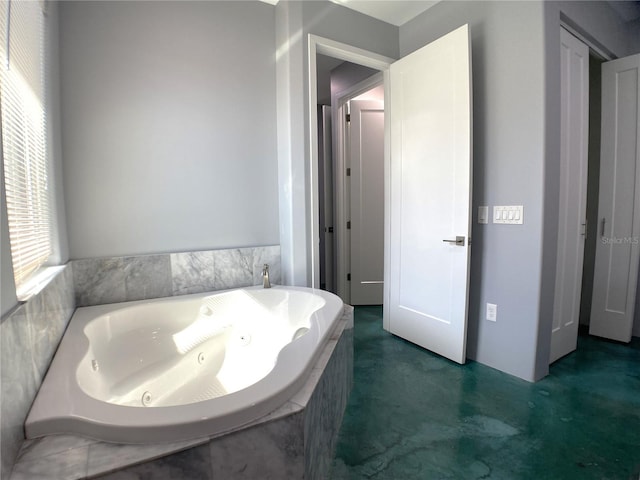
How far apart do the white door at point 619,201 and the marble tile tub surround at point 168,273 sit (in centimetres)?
257

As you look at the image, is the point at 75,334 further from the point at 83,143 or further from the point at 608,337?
the point at 608,337

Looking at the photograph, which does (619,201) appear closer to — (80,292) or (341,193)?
(341,193)

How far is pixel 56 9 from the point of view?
5.42 feet

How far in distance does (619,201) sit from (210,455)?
10.3 feet

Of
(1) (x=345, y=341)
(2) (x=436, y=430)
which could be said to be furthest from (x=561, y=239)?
(1) (x=345, y=341)

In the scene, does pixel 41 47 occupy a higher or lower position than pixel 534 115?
higher

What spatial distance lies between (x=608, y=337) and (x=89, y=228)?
375cm

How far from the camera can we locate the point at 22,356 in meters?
0.85

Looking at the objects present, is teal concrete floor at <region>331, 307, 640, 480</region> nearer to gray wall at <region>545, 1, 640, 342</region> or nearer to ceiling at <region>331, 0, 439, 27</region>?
gray wall at <region>545, 1, 640, 342</region>

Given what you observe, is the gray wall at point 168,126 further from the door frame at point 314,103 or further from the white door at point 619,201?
the white door at point 619,201

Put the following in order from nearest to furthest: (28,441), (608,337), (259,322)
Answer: (28,441) < (259,322) < (608,337)

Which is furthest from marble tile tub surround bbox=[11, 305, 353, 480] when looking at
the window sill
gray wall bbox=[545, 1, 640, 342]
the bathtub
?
gray wall bbox=[545, 1, 640, 342]

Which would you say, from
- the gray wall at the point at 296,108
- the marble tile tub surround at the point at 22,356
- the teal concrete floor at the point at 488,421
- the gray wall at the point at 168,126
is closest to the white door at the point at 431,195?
the teal concrete floor at the point at 488,421

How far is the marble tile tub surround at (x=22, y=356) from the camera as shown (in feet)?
2.27
